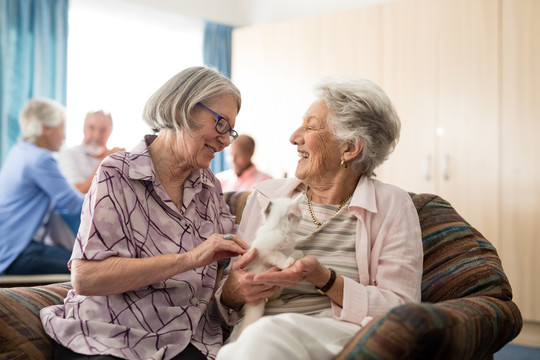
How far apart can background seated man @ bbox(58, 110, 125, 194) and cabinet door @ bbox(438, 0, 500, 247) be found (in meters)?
2.67

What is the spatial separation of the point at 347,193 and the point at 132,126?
431 centimetres

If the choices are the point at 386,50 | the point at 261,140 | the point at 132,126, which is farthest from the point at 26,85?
the point at 386,50

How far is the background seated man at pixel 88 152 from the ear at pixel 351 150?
2.66m

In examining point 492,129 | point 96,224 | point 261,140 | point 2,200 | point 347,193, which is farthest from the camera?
point 261,140

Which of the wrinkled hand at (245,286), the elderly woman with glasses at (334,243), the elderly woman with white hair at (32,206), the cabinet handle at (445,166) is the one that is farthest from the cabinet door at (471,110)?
the wrinkled hand at (245,286)

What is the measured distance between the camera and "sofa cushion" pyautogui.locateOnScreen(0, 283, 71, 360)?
153cm

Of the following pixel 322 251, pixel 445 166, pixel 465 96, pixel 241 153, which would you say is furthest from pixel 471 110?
pixel 322 251

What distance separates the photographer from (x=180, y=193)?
1783 millimetres

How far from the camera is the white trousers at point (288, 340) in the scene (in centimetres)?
125

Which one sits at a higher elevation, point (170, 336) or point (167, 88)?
point (167, 88)

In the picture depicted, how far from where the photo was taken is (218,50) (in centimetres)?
627

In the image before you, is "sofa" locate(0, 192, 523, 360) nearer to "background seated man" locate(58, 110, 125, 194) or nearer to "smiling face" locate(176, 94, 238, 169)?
"smiling face" locate(176, 94, 238, 169)

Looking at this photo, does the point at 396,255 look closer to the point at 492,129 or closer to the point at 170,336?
the point at 170,336

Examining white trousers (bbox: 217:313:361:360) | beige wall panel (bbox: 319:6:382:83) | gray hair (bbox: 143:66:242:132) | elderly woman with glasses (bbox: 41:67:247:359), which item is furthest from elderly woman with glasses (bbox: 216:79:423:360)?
beige wall panel (bbox: 319:6:382:83)
